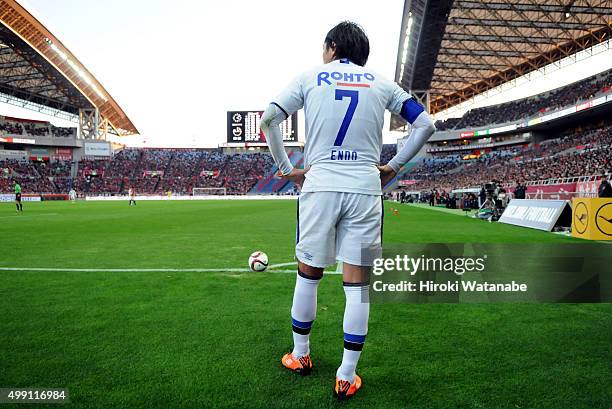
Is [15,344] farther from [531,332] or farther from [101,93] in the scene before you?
[101,93]

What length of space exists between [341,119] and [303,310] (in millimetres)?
1325

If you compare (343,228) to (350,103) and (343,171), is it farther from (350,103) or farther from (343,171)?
(350,103)

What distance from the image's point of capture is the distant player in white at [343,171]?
7.91 feet

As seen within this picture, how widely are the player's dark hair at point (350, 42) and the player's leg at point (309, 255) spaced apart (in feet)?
3.28

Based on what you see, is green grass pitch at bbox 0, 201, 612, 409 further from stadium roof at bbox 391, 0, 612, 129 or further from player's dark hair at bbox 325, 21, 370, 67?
stadium roof at bbox 391, 0, 612, 129

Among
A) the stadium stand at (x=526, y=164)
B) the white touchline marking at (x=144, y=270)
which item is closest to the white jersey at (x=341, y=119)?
the white touchline marking at (x=144, y=270)

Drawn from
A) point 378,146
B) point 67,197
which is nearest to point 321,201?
point 378,146

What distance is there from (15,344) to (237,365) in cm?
187

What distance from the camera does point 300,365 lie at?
8.48 feet

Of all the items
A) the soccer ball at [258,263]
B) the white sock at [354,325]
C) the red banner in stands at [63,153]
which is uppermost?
the red banner in stands at [63,153]

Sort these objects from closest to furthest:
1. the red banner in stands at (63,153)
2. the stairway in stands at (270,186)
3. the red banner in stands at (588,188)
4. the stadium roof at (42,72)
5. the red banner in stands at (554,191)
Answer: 1. the red banner in stands at (588,188)
2. the red banner in stands at (554,191)
3. the stadium roof at (42,72)
4. the red banner in stands at (63,153)
5. the stairway in stands at (270,186)

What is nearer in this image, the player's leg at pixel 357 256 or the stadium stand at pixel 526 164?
the player's leg at pixel 357 256

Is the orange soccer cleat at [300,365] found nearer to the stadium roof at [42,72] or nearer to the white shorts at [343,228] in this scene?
the white shorts at [343,228]

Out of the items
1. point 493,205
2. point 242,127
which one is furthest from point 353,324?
point 242,127
